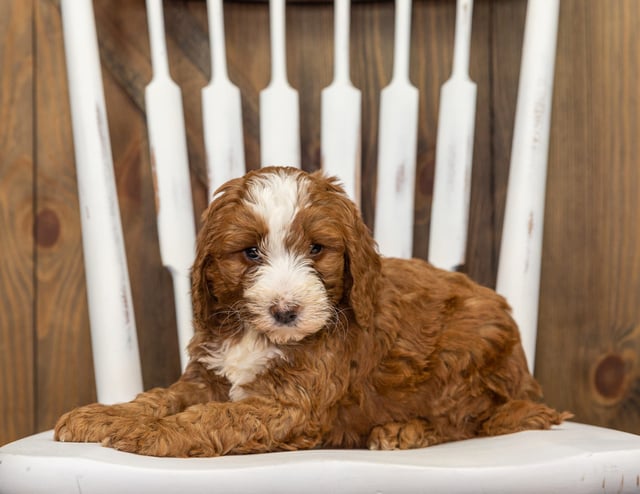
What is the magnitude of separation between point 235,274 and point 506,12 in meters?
1.10

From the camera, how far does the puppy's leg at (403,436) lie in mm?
1267

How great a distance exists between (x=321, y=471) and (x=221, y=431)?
228mm

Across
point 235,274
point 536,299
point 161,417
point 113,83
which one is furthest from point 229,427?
point 113,83

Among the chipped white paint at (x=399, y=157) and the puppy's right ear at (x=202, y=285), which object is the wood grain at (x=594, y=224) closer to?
the chipped white paint at (x=399, y=157)

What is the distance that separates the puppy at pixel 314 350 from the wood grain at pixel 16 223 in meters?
0.71

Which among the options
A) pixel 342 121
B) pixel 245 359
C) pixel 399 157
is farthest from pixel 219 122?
pixel 245 359

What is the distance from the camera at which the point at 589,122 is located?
178 cm

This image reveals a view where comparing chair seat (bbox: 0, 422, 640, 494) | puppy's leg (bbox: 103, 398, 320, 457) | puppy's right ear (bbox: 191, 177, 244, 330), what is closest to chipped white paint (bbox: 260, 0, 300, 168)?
puppy's right ear (bbox: 191, 177, 244, 330)

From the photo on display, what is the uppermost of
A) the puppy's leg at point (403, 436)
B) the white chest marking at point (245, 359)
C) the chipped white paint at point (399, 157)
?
the chipped white paint at point (399, 157)

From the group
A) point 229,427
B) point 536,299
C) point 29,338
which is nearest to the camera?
point 229,427

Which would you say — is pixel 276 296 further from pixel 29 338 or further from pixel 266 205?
pixel 29 338

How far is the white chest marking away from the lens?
1237 mm

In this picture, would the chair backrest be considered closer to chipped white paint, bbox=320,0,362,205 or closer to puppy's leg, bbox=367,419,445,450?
chipped white paint, bbox=320,0,362,205

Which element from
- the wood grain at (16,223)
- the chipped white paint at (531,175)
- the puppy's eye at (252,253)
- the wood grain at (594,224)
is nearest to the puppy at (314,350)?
the puppy's eye at (252,253)
